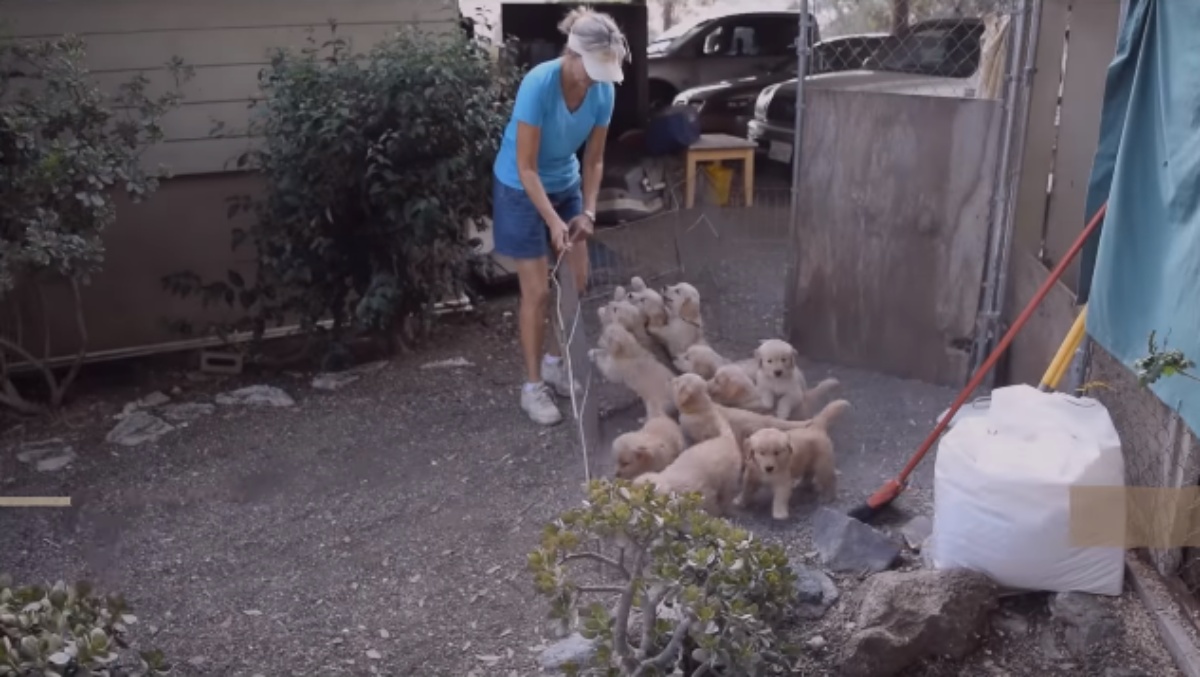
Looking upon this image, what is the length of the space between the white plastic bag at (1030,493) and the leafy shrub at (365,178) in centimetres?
335

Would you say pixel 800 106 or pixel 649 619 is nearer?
pixel 649 619

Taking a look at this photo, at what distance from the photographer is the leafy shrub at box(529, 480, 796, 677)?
2920mm

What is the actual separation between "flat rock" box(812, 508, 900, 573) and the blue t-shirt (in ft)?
7.07

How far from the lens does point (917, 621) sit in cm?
343

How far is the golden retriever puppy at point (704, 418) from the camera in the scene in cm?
462

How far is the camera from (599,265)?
Result: 6195mm

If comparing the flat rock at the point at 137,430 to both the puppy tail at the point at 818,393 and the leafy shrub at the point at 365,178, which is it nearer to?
the leafy shrub at the point at 365,178

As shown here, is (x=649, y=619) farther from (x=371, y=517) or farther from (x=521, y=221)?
(x=521, y=221)

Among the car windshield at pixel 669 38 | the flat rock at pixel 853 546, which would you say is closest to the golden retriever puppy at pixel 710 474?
the flat rock at pixel 853 546

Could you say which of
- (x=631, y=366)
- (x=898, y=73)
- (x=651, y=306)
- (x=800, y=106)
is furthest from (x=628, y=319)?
(x=898, y=73)

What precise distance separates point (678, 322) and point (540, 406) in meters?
0.81

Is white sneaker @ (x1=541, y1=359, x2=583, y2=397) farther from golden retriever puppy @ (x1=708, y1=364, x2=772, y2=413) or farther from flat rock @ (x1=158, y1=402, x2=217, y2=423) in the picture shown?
flat rock @ (x1=158, y1=402, x2=217, y2=423)

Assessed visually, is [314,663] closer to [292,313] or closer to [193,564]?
[193,564]

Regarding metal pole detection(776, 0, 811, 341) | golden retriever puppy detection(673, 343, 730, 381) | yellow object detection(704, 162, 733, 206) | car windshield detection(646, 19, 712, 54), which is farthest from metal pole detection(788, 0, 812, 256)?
car windshield detection(646, 19, 712, 54)
